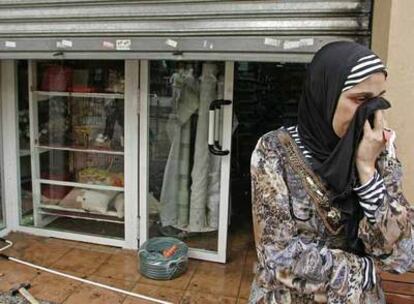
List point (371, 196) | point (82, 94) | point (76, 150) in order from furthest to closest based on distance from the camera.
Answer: point (76, 150)
point (82, 94)
point (371, 196)

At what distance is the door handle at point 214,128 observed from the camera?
3.29m

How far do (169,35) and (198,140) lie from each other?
1.09 metres

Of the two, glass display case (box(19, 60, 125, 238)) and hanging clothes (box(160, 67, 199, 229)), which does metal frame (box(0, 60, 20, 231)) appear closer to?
glass display case (box(19, 60, 125, 238))

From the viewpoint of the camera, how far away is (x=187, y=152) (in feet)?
11.7

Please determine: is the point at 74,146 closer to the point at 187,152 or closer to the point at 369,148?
the point at 187,152

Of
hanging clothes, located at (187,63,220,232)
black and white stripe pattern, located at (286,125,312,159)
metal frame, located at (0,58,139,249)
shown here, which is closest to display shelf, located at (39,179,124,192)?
metal frame, located at (0,58,139,249)

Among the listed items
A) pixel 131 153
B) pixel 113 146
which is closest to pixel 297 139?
pixel 131 153

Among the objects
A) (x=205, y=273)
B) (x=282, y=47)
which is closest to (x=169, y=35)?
(x=282, y=47)

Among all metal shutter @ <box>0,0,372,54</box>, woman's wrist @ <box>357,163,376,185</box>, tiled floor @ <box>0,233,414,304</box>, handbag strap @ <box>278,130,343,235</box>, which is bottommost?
tiled floor @ <box>0,233,414,304</box>

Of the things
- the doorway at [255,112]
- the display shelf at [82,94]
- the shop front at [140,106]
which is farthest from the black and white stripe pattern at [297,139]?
the doorway at [255,112]

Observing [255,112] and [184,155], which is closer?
[184,155]

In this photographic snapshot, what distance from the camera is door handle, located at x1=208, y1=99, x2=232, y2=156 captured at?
329 cm

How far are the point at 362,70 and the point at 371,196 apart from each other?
347 millimetres

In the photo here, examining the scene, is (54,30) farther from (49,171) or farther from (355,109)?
(355,109)
